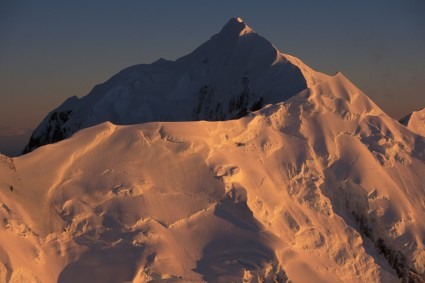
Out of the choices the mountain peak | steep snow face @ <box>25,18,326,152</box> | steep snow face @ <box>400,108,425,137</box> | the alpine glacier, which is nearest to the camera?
the alpine glacier

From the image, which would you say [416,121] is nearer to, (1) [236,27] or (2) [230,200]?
(2) [230,200]

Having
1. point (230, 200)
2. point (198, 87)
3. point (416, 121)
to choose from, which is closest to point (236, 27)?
point (198, 87)

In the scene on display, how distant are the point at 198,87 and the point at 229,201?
4574cm

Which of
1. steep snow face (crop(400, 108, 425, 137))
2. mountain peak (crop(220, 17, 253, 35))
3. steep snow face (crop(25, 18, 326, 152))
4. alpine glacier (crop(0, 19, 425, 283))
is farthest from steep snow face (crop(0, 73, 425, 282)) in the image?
mountain peak (crop(220, 17, 253, 35))

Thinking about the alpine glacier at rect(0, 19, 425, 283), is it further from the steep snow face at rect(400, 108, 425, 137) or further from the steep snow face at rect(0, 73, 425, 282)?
the steep snow face at rect(400, 108, 425, 137)

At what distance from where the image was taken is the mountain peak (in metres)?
80.2

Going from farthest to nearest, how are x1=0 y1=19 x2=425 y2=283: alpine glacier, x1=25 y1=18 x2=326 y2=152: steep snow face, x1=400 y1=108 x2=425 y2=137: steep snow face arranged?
x1=25 y1=18 x2=326 y2=152: steep snow face → x1=400 y1=108 x2=425 y2=137: steep snow face → x1=0 y1=19 x2=425 y2=283: alpine glacier

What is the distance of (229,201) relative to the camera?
36.6m

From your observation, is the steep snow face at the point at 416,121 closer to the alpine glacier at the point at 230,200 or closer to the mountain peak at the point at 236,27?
the alpine glacier at the point at 230,200

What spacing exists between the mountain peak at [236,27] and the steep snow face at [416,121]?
2822cm

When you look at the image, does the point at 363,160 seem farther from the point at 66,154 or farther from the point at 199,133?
the point at 66,154

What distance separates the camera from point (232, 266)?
106ft

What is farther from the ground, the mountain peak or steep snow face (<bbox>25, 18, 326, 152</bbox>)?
the mountain peak

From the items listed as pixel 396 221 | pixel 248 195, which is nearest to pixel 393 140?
pixel 396 221
